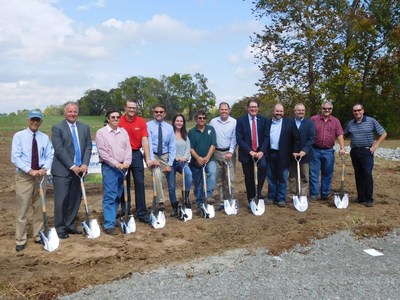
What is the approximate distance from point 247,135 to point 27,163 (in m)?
3.90

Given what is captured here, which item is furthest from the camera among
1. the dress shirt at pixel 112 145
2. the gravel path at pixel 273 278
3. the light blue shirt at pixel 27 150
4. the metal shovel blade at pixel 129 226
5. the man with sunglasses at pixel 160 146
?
the man with sunglasses at pixel 160 146

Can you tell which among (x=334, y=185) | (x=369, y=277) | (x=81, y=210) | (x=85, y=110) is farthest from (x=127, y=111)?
(x=85, y=110)

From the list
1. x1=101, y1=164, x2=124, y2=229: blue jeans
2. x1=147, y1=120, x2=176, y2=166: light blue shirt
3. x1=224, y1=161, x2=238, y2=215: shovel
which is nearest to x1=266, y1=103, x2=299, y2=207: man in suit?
x1=224, y1=161, x2=238, y2=215: shovel

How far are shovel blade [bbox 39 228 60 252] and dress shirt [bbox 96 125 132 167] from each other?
1.32m

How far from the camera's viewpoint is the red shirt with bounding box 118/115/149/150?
23.0 feet

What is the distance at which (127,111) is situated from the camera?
6.98 metres

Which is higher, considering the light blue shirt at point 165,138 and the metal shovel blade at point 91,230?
the light blue shirt at point 165,138

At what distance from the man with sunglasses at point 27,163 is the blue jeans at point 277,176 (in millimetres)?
4182

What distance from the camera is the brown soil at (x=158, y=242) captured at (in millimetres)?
4969

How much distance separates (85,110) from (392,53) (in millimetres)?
68289

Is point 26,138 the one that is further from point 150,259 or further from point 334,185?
point 334,185

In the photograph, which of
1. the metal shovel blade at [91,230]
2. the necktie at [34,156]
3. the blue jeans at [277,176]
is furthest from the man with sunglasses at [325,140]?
the necktie at [34,156]

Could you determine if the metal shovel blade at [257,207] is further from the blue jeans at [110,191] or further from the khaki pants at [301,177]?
the blue jeans at [110,191]

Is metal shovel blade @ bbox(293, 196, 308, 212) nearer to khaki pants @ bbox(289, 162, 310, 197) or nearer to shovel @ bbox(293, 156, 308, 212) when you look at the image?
shovel @ bbox(293, 156, 308, 212)
